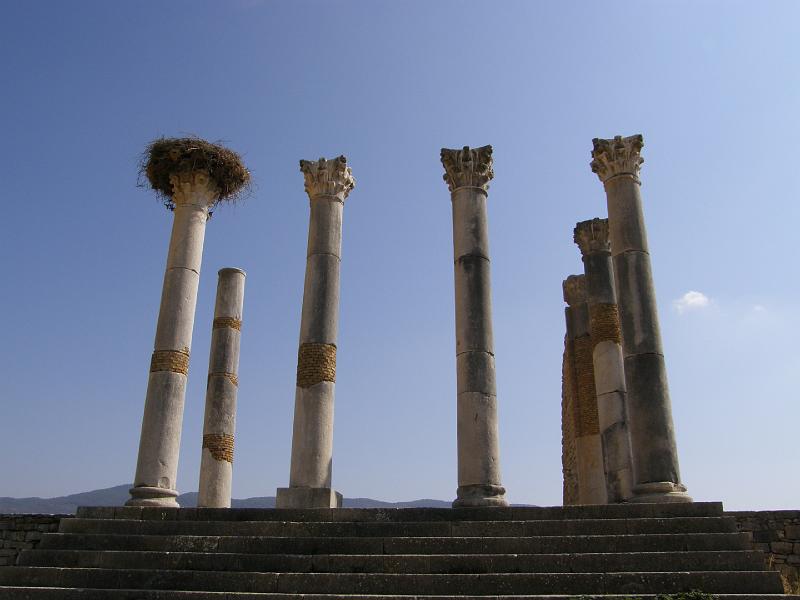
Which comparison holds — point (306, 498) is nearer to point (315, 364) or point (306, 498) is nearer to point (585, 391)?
point (315, 364)

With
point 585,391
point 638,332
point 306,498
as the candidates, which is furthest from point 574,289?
point 306,498

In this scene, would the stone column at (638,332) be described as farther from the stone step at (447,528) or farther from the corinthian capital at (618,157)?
the stone step at (447,528)

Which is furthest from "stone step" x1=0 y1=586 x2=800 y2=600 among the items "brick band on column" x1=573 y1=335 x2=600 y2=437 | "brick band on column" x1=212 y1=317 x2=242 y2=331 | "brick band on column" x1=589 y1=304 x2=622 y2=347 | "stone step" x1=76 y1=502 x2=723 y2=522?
"brick band on column" x1=573 y1=335 x2=600 y2=437

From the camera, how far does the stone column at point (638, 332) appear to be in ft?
45.8

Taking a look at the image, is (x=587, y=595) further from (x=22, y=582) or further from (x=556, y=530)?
(x=22, y=582)

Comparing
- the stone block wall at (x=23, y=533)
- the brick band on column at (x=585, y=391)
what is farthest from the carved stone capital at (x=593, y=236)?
the stone block wall at (x=23, y=533)

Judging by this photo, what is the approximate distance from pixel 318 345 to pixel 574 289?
412 inches

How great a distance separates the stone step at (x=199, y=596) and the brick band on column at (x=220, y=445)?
943cm

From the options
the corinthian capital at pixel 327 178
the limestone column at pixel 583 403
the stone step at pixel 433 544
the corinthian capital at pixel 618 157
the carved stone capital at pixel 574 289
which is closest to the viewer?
the stone step at pixel 433 544

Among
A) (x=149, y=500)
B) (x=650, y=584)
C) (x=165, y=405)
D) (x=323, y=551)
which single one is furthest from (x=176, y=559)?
(x=650, y=584)

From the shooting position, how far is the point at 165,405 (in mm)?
15805

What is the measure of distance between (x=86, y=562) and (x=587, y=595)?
7548mm

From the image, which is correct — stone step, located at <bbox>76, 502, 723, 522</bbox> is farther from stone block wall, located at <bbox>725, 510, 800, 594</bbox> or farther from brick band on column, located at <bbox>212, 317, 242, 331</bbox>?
brick band on column, located at <bbox>212, 317, 242, 331</bbox>

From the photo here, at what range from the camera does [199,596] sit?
9805 millimetres
